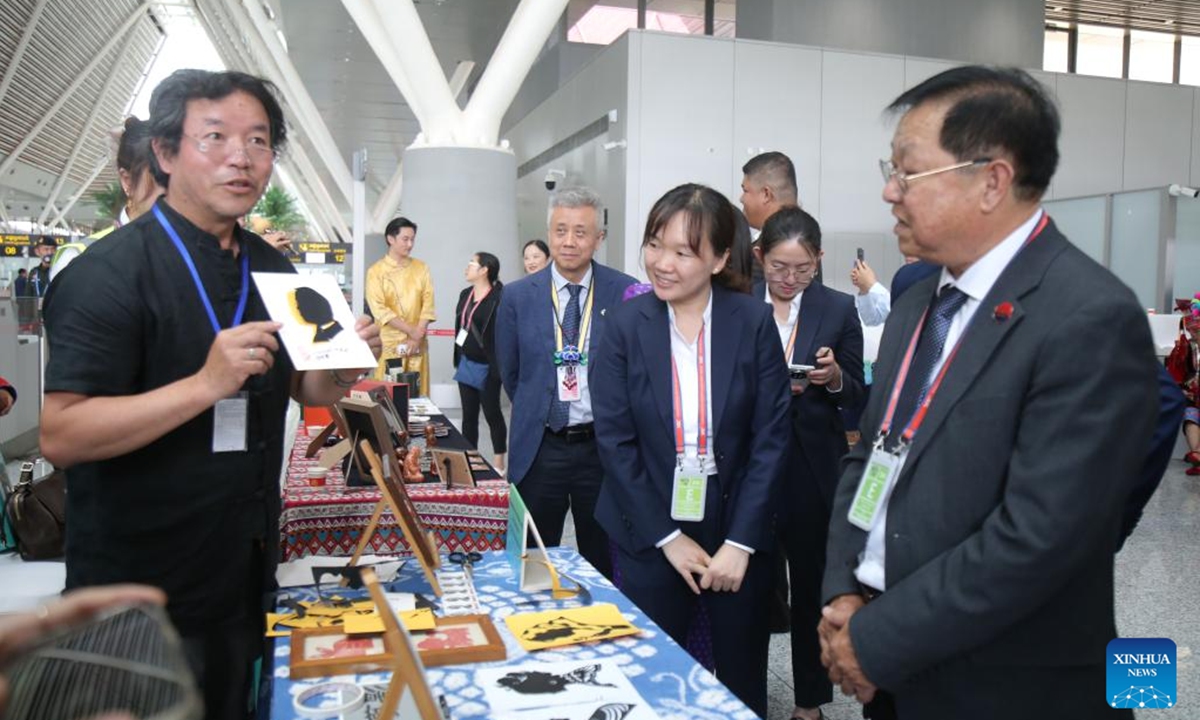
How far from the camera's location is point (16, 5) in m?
18.7

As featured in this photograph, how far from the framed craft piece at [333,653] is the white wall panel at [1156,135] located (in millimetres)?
11880

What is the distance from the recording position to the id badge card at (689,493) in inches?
79.1

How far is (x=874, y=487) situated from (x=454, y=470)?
1498 millimetres

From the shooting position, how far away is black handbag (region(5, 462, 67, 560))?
7.47ft

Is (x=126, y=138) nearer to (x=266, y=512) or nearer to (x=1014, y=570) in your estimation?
(x=266, y=512)

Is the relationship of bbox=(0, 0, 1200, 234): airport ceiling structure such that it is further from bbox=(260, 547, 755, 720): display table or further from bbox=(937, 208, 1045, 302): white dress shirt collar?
bbox=(937, 208, 1045, 302): white dress shirt collar

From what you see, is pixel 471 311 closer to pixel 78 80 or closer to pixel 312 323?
pixel 312 323

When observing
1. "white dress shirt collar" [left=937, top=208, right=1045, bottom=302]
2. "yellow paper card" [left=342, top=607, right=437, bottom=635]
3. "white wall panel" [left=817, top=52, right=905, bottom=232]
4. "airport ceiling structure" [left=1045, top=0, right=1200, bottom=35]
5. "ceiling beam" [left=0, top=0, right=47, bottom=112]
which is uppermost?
"ceiling beam" [left=0, top=0, right=47, bottom=112]

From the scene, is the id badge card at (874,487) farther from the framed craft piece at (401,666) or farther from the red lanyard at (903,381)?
the framed craft piece at (401,666)

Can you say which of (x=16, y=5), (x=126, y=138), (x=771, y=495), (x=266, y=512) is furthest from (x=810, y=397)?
(x=16, y=5)

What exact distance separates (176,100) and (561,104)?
10.1m

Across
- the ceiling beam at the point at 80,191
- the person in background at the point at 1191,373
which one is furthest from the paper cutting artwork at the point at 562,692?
the ceiling beam at the point at 80,191

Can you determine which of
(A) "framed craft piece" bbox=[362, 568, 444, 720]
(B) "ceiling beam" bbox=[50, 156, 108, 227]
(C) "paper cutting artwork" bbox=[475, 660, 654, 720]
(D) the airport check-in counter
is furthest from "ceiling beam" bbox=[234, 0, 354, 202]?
(B) "ceiling beam" bbox=[50, 156, 108, 227]

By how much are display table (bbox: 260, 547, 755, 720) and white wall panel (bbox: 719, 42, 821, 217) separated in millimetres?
7363
